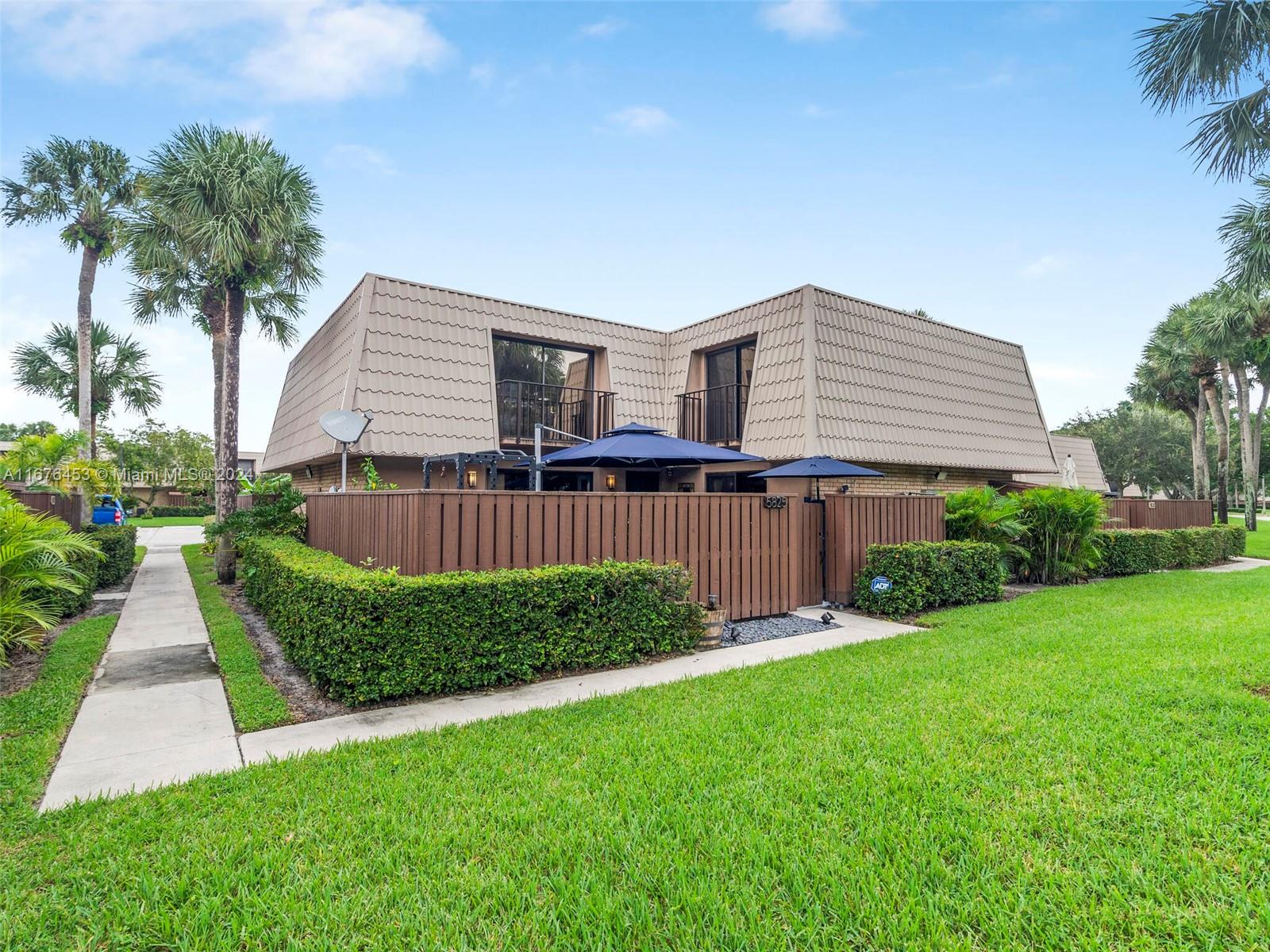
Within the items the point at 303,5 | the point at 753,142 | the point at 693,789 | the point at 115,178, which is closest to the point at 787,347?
the point at 753,142

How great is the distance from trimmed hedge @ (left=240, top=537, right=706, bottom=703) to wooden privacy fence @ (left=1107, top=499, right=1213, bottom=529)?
12.9m

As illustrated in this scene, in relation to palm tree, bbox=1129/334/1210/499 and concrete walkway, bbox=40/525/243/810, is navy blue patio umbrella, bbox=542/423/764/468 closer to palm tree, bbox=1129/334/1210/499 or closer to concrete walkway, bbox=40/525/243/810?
concrete walkway, bbox=40/525/243/810

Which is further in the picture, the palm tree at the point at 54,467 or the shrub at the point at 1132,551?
the shrub at the point at 1132,551

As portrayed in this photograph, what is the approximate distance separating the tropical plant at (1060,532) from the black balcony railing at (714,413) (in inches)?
211

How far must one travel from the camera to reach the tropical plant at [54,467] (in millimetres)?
9867

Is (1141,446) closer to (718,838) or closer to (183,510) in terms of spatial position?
(718,838)

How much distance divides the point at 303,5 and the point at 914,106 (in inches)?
397

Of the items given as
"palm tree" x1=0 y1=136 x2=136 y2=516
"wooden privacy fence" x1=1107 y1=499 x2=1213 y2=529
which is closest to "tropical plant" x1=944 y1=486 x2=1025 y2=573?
"wooden privacy fence" x1=1107 y1=499 x2=1213 y2=529

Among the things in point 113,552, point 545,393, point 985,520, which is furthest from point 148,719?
point 985,520

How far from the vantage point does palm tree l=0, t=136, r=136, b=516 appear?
47.7ft

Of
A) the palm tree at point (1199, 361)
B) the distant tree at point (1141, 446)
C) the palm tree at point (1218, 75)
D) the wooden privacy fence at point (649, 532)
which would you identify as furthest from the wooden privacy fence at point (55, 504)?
the distant tree at point (1141, 446)

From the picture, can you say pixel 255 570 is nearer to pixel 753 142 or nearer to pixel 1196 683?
pixel 1196 683

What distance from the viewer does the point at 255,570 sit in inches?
334

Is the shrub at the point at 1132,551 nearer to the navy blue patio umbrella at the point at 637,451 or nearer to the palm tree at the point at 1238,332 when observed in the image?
the navy blue patio umbrella at the point at 637,451
